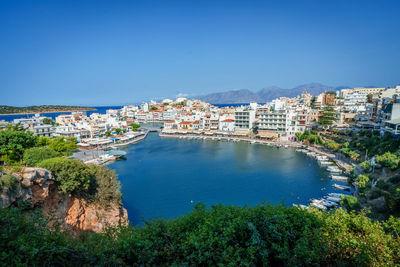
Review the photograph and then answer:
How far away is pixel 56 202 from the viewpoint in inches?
380

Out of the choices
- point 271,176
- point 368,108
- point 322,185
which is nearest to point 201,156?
point 271,176

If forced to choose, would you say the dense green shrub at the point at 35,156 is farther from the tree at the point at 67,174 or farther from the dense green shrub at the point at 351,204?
the dense green shrub at the point at 351,204

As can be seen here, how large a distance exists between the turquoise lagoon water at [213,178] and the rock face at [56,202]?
9.21ft

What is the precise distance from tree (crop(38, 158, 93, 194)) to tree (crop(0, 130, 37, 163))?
5.20 metres

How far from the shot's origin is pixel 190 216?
546 cm

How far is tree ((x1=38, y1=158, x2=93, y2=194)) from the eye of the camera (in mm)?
10034

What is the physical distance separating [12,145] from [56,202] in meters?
7.28

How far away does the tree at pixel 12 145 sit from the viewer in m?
13.4

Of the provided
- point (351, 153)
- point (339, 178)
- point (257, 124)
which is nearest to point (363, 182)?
point (339, 178)

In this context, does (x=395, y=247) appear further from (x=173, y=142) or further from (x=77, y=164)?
(x=173, y=142)

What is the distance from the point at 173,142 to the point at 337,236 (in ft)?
128

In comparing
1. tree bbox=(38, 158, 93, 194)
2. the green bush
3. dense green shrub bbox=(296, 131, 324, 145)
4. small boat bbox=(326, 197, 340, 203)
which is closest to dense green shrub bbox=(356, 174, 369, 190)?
small boat bbox=(326, 197, 340, 203)

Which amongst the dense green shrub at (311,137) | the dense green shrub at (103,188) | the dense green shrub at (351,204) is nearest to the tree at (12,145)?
the dense green shrub at (103,188)

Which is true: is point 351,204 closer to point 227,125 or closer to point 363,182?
point 363,182
